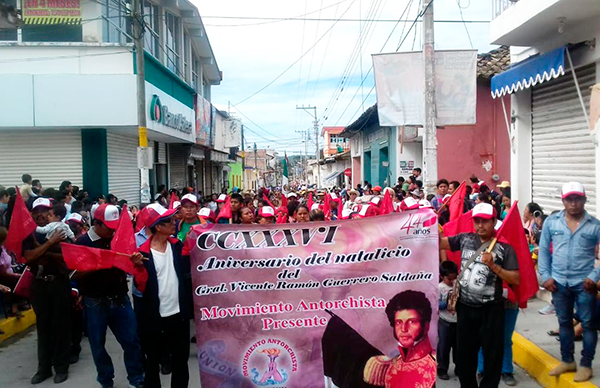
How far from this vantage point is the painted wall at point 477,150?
58.1ft

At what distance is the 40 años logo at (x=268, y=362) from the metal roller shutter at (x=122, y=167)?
12704 millimetres

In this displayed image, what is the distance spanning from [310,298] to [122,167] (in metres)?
14.2

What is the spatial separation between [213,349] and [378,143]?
2296 cm

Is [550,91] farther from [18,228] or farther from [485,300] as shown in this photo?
[18,228]

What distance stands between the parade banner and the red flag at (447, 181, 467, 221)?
135 inches

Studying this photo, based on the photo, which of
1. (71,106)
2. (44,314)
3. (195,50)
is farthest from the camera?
(195,50)

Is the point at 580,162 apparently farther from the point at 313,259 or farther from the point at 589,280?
the point at 313,259

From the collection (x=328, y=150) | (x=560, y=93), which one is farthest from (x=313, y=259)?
(x=328, y=150)

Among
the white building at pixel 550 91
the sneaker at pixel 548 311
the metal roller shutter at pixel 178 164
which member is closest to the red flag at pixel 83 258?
the sneaker at pixel 548 311

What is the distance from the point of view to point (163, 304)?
4637 mm

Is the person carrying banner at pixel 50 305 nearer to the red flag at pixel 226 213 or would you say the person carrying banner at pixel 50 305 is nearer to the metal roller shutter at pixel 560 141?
the red flag at pixel 226 213

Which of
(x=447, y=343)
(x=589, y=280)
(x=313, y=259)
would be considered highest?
(x=313, y=259)

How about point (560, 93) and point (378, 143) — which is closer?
point (560, 93)

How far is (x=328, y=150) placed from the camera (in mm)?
77188
